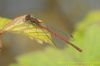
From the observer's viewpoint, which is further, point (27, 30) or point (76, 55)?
point (76, 55)

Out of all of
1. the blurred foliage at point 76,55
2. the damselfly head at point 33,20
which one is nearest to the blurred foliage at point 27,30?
the damselfly head at point 33,20

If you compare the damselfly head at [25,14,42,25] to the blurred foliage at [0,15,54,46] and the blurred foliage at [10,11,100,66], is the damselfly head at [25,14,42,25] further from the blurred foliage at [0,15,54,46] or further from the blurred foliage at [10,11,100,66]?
the blurred foliage at [10,11,100,66]

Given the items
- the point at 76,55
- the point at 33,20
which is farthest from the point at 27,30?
the point at 76,55

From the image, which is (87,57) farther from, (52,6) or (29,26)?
(52,6)

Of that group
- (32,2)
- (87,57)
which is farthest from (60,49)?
(32,2)

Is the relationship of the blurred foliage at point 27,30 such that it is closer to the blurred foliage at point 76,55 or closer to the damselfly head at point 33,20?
the damselfly head at point 33,20

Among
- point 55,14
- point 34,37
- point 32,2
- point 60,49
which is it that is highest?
point 32,2

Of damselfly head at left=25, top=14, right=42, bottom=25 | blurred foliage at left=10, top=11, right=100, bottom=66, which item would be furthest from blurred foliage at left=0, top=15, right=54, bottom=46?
blurred foliage at left=10, top=11, right=100, bottom=66

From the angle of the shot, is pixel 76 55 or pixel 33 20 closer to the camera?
pixel 33 20

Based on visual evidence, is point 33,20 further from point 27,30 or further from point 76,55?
point 76,55
